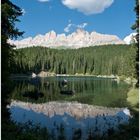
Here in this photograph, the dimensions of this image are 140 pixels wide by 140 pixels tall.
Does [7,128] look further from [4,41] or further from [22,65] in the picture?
[22,65]

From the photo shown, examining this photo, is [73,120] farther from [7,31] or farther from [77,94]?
[77,94]

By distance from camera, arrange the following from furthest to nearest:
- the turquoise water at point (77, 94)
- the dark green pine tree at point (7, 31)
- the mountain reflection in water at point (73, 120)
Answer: the turquoise water at point (77, 94) < the mountain reflection in water at point (73, 120) < the dark green pine tree at point (7, 31)

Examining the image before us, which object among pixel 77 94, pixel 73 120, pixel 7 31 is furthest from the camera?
pixel 77 94

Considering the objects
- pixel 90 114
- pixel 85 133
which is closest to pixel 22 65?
pixel 90 114

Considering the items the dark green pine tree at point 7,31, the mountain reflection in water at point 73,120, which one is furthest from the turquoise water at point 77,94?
the dark green pine tree at point 7,31

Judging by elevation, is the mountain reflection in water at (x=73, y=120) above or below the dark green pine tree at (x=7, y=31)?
below

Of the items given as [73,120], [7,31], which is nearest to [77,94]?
[73,120]

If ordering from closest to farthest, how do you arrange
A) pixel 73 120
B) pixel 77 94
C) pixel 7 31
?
pixel 7 31
pixel 73 120
pixel 77 94

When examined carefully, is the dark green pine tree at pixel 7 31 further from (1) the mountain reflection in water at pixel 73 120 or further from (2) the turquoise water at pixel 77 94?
(2) the turquoise water at pixel 77 94

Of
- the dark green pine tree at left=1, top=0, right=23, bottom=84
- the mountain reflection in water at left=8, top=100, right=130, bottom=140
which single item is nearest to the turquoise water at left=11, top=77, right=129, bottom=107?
the mountain reflection in water at left=8, top=100, right=130, bottom=140

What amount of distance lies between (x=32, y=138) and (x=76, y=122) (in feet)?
55.4

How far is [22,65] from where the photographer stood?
19912 centimetres

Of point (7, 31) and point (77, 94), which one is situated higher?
point (7, 31)

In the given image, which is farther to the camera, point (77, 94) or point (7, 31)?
point (77, 94)
